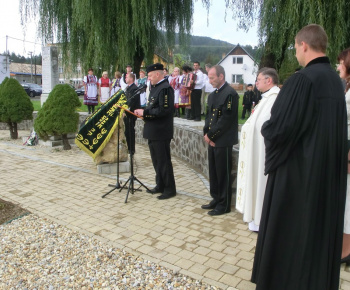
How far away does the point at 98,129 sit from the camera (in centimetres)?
651

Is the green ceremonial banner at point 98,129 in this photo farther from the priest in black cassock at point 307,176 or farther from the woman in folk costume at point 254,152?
the priest in black cassock at point 307,176

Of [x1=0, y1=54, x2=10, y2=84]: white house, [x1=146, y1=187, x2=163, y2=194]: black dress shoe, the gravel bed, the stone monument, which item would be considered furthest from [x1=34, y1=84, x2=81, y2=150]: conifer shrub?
[x1=0, y1=54, x2=10, y2=84]: white house

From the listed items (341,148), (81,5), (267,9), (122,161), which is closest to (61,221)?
(122,161)

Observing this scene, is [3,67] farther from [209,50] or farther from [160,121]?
[209,50]

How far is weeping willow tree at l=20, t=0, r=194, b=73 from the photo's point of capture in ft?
30.4

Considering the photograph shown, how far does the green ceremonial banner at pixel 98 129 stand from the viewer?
633 centimetres

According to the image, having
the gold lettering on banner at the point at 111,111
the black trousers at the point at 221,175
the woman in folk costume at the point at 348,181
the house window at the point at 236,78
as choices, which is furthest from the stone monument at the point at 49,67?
the house window at the point at 236,78

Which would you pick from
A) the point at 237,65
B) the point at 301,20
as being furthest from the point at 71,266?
the point at 237,65

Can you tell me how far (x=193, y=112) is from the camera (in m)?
10.7

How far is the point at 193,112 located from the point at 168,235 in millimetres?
6917

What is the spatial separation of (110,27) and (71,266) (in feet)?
25.1

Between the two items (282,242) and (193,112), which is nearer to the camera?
(282,242)

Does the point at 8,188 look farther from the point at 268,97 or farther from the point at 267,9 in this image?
the point at 267,9

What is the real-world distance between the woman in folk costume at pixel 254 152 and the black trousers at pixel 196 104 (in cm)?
661
